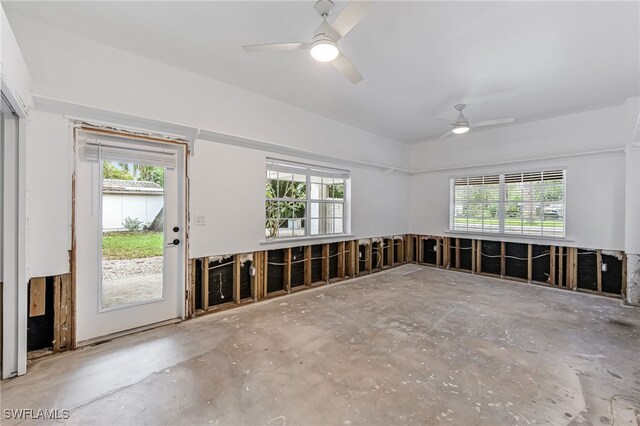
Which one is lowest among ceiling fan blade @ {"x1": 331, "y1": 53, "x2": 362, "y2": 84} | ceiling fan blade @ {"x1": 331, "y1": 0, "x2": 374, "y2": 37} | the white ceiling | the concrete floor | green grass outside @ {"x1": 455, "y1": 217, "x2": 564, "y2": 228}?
the concrete floor

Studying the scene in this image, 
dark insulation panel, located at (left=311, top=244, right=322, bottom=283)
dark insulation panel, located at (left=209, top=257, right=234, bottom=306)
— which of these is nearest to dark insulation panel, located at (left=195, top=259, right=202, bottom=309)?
dark insulation panel, located at (left=209, top=257, right=234, bottom=306)

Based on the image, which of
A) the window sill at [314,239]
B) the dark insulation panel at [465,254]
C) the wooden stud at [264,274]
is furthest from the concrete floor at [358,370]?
the dark insulation panel at [465,254]

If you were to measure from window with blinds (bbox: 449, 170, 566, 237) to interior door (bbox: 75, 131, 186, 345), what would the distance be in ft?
18.8

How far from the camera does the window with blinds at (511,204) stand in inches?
202

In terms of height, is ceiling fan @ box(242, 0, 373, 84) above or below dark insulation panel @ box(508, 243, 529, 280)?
above

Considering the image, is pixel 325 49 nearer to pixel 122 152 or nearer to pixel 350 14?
pixel 350 14

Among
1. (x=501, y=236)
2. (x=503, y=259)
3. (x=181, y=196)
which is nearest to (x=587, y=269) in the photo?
(x=503, y=259)

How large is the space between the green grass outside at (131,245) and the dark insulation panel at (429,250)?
19.0 ft

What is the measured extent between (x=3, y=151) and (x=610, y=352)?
18.9 ft

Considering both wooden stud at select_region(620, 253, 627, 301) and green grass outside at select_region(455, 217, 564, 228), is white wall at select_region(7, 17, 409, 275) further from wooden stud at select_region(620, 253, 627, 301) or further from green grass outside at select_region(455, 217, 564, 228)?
wooden stud at select_region(620, 253, 627, 301)

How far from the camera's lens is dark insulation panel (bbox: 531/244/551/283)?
5223mm

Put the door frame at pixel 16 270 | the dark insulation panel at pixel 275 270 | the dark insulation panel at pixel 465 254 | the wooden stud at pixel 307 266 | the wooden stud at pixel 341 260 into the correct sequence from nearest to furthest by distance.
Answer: the door frame at pixel 16 270
the dark insulation panel at pixel 275 270
the wooden stud at pixel 307 266
the wooden stud at pixel 341 260
the dark insulation panel at pixel 465 254

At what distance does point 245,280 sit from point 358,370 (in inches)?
89.8

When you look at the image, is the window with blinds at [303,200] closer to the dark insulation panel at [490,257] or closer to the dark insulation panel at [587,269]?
the dark insulation panel at [490,257]
